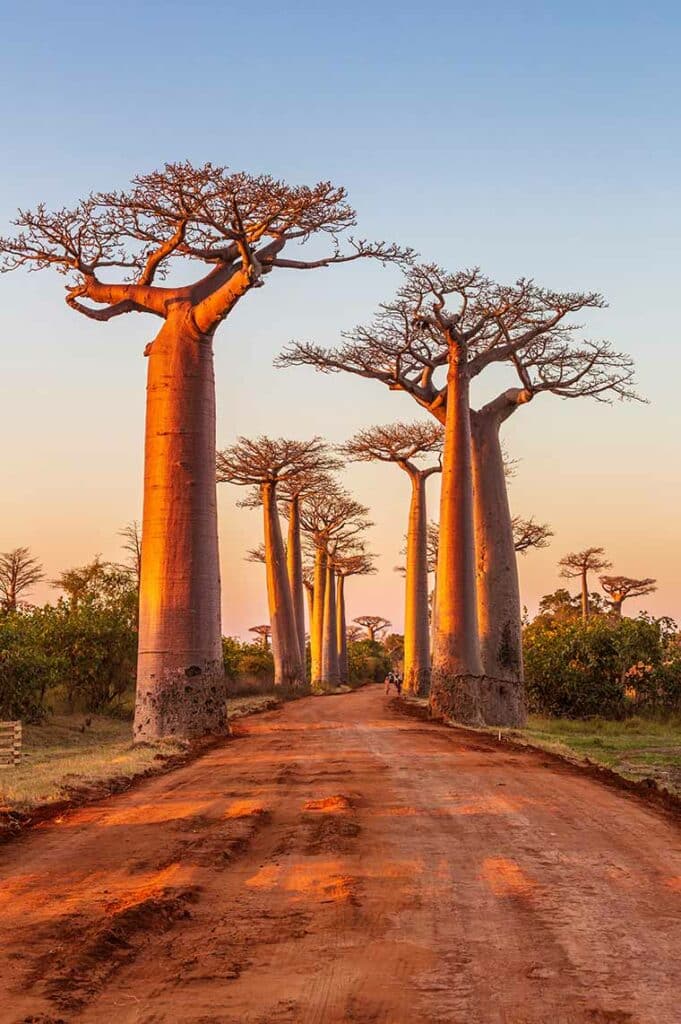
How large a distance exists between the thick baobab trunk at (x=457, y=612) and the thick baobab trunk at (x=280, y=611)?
531 inches

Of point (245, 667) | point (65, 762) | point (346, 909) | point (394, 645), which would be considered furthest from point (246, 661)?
point (394, 645)

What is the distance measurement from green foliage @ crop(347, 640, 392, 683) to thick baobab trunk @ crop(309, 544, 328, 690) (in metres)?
6.47

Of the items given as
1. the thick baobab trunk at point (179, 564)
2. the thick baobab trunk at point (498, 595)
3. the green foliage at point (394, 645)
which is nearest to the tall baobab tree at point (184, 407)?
the thick baobab trunk at point (179, 564)

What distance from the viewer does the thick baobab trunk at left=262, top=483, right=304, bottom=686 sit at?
30.1 metres

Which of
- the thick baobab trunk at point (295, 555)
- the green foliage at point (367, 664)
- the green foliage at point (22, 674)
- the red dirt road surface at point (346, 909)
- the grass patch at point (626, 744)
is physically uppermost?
the thick baobab trunk at point (295, 555)

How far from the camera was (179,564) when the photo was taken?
42.2 feet

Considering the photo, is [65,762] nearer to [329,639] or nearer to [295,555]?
[295,555]

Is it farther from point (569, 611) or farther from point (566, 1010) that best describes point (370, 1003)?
point (569, 611)

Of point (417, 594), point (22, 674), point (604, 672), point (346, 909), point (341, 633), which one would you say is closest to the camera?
point (346, 909)

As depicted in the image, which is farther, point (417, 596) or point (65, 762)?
point (417, 596)

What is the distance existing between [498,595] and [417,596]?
11.2 meters

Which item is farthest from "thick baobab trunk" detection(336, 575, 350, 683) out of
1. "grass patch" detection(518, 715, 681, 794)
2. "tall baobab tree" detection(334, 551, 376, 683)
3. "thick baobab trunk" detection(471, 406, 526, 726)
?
"thick baobab trunk" detection(471, 406, 526, 726)

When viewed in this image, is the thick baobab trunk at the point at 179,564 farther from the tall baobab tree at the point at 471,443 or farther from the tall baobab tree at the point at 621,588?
the tall baobab tree at the point at 621,588

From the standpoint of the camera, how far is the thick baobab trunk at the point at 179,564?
41.9 ft
